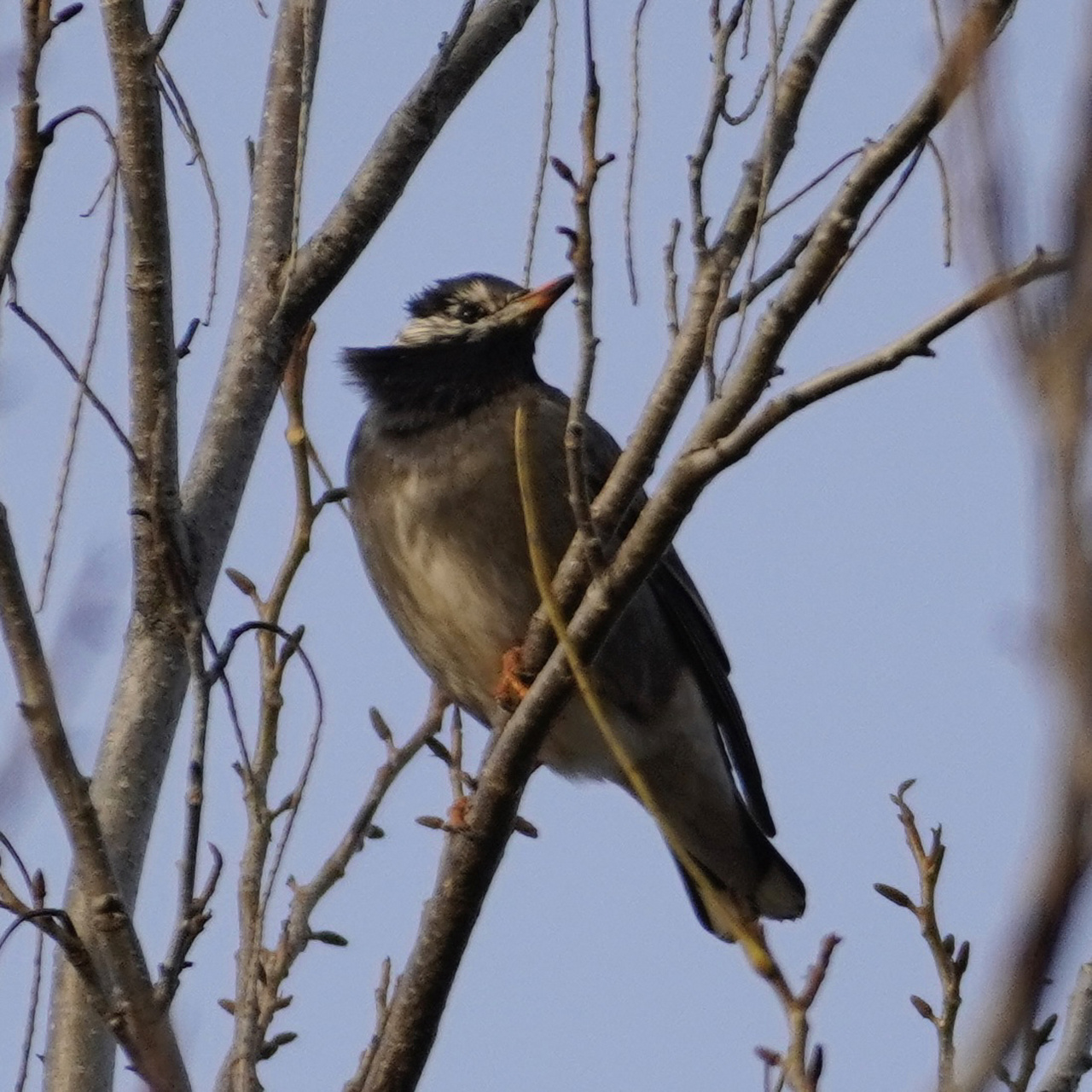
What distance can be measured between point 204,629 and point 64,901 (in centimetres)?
81

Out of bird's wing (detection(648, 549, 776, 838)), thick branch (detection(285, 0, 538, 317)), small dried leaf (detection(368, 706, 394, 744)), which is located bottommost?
small dried leaf (detection(368, 706, 394, 744))

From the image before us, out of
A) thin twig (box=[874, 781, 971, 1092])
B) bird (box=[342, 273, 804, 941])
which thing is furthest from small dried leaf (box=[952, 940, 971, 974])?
bird (box=[342, 273, 804, 941])

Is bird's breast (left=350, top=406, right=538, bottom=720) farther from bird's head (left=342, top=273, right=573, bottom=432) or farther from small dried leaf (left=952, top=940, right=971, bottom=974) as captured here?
small dried leaf (left=952, top=940, right=971, bottom=974)

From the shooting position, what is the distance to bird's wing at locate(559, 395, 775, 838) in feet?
19.9

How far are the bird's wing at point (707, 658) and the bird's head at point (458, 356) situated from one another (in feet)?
1.39

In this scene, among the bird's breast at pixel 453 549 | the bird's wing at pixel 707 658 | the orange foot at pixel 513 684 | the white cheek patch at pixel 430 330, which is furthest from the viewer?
the white cheek patch at pixel 430 330

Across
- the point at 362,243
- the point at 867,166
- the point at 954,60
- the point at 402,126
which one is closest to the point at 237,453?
the point at 362,243

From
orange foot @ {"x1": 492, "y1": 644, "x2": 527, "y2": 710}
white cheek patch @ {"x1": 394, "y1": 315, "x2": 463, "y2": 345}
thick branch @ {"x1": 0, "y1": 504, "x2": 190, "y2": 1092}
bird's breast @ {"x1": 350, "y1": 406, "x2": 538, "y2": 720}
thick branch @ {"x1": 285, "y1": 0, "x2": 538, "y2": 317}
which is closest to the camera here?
thick branch @ {"x1": 0, "y1": 504, "x2": 190, "y2": 1092}

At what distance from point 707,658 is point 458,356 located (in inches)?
54.3

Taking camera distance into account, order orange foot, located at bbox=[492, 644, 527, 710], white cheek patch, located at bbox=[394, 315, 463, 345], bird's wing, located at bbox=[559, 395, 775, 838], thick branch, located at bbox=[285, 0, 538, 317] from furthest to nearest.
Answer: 1. white cheek patch, located at bbox=[394, 315, 463, 345]
2. bird's wing, located at bbox=[559, 395, 775, 838]
3. thick branch, located at bbox=[285, 0, 538, 317]
4. orange foot, located at bbox=[492, 644, 527, 710]

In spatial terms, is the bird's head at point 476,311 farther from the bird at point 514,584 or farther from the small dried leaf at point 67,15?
the small dried leaf at point 67,15

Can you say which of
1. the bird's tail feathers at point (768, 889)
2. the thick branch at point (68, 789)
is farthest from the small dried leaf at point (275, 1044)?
the bird's tail feathers at point (768, 889)

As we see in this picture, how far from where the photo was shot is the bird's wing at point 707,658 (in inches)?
239

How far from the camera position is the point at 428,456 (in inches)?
230
